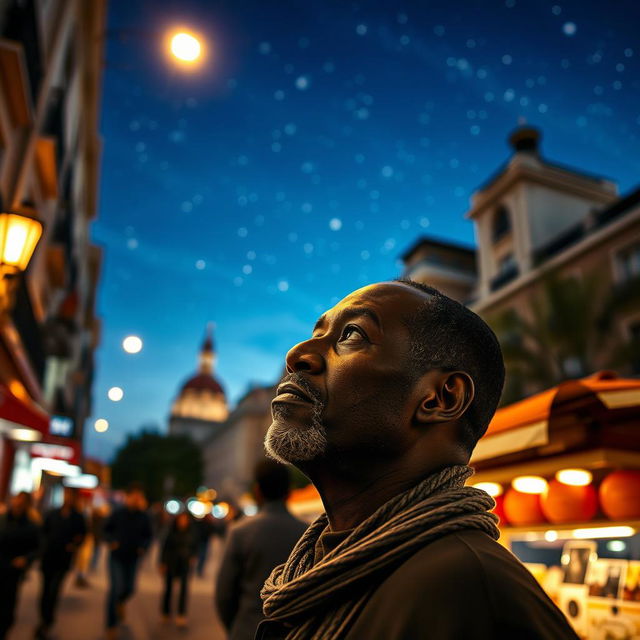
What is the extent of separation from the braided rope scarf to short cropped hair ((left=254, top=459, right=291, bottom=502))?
2.87 meters

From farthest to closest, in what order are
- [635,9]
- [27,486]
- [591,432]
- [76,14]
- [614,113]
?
1. [27,486]
2. [76,14]
3. [635,9]
4. [614,113]
5. [591,432]

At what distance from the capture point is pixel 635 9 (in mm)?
10078

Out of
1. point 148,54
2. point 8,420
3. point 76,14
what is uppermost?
point 76,14

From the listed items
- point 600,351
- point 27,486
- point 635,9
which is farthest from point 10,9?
point 600,351

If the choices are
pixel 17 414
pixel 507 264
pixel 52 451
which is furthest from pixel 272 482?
pixel 507 264

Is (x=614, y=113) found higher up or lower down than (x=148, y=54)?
lower down

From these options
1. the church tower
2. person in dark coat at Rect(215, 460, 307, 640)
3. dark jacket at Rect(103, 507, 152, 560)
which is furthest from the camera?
the church tower

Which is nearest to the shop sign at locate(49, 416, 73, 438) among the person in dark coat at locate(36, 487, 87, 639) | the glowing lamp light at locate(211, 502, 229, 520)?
the person in dark coat at locate(36, 487, 87, 639)

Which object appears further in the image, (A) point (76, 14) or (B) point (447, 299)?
(A) point (76, 14)

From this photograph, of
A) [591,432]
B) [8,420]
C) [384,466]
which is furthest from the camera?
[8,420]

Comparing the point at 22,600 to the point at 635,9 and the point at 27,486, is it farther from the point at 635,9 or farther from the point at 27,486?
the point at 635,9

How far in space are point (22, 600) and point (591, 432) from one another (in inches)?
428

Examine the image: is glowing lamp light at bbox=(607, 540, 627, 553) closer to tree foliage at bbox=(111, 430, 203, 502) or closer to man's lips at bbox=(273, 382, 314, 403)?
man's lips at bbox=(273, 382, 314, 403)

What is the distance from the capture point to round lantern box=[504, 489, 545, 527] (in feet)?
13.6
